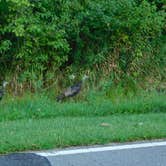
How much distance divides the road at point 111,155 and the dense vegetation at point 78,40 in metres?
4.39

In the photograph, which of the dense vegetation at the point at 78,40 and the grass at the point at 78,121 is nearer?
the grass at the point at 78,121

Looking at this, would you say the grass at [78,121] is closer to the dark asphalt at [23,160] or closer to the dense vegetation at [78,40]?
the dark asphalt at [23,160]

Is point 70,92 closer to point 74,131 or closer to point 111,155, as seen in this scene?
point 74,131

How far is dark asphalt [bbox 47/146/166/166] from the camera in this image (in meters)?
5.95

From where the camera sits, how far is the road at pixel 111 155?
5969 millimetres

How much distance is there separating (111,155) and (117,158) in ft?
0.41

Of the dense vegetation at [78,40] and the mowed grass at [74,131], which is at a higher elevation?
the dense vegetation at [78,40]

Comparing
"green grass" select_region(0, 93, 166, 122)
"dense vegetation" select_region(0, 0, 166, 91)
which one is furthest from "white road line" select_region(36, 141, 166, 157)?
"dense vegetation" select_region(0, 0, 166, 91)

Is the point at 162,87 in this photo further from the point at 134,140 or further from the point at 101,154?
the point at 101,154

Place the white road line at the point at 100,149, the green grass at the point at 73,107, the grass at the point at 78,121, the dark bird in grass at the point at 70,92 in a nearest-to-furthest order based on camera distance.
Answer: the white road line at the point at 100,149, the grass at the point at 78,121, the green grass at the point at 73,107, the dark bird in grass at the point at 70,92

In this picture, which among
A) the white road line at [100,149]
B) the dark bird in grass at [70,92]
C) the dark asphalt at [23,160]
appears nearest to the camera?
the dark asphalt at [23,160]

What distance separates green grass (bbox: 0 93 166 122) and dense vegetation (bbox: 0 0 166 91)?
3.87 ft

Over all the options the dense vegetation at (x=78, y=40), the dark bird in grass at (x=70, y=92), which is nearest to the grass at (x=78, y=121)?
the dark bird in grass at (x=70, y=92)

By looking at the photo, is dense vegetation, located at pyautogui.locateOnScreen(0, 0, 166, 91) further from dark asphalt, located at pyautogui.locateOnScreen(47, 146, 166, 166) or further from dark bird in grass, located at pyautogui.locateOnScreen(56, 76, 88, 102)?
dark asphalt, located at pyautogui.locateOnScreen(47, 146, 166, 166)
